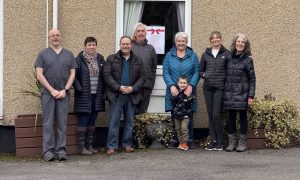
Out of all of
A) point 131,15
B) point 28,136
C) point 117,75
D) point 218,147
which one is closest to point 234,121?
point 218,147

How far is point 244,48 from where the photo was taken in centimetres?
1041

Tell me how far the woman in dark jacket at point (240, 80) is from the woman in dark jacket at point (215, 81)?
114mm

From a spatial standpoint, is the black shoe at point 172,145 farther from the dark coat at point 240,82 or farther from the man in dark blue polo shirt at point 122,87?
the dark coat at point 240,82

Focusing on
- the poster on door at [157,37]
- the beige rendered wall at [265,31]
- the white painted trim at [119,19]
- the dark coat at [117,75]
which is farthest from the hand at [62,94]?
the beige rendered wall at [265,31]

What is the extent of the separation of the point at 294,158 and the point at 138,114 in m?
2.51

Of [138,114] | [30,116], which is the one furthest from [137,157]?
[30,116]

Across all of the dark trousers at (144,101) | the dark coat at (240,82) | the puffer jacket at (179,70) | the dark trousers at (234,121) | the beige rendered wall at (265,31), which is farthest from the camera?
the beige rendered wall at (265,31)

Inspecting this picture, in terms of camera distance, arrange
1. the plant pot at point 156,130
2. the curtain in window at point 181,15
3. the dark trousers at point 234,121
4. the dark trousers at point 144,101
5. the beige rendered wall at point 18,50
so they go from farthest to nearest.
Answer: the curtain in window at point 181,15
the beige rendered wall at point 18,50
the dark trousers at point 144,101
the plant pot at point 156,130
the dark trousers at point 234,121

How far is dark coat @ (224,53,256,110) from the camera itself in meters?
10.3

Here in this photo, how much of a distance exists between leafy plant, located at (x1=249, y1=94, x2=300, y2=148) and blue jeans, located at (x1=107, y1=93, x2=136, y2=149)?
184 centimetres

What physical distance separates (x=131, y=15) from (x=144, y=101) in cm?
154

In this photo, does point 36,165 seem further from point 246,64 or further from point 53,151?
point 246,64

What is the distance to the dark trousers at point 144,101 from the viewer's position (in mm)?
10953

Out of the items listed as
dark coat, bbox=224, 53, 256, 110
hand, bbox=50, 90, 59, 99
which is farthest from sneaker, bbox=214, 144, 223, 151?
hand, bbox=50, 90, 59, 99
